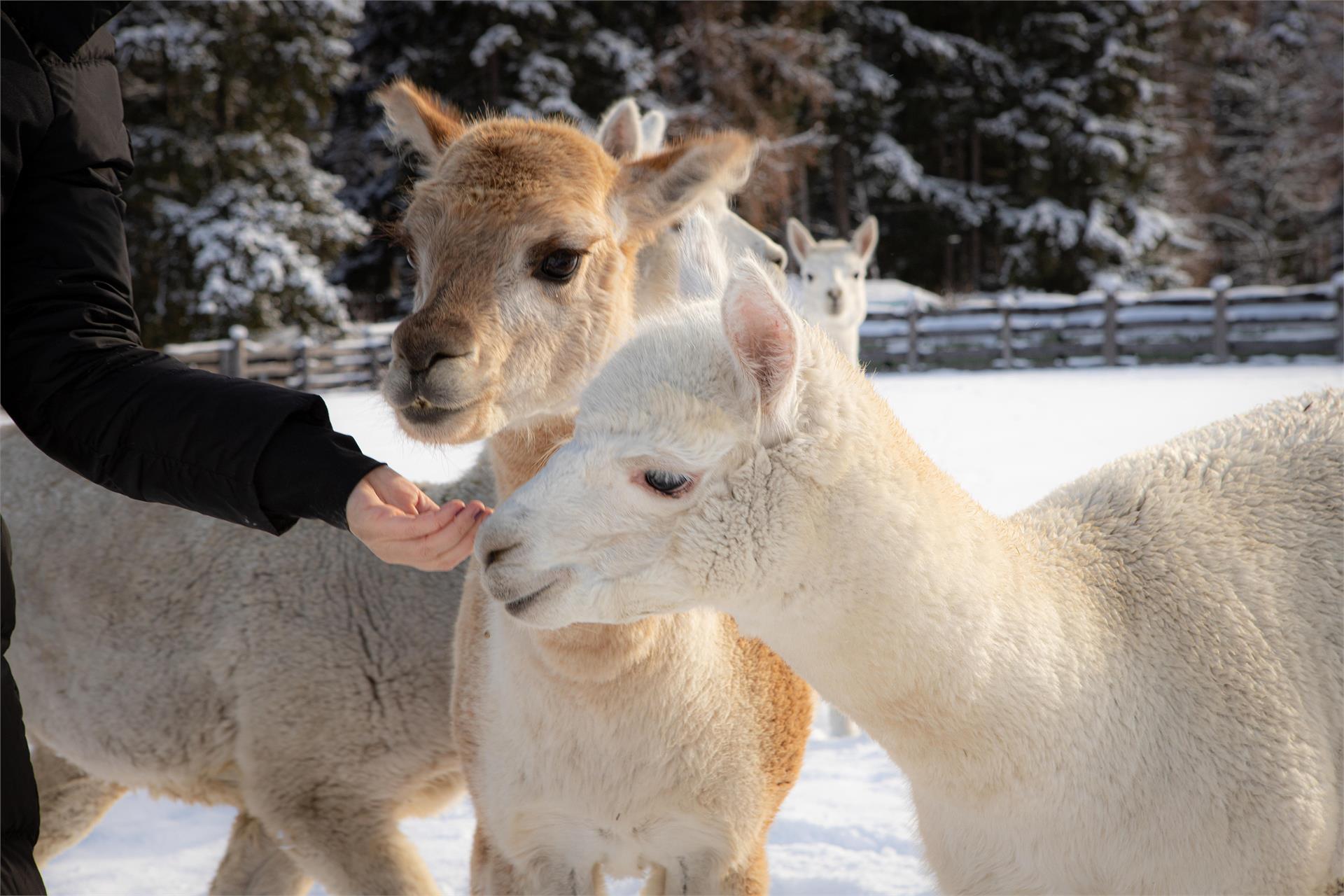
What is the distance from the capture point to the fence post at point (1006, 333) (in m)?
20.8

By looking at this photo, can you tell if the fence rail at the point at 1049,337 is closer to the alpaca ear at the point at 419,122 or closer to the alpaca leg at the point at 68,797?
the alpaca leg at the point at 68,797

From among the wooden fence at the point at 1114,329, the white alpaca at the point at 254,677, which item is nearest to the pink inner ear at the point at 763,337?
the white alpaca at the point at 254,677

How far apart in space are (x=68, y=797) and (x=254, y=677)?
3.82 ft

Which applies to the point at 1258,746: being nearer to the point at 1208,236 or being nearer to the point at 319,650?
the point at 319,650

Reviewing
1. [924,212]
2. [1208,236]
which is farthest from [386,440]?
[1208,236]

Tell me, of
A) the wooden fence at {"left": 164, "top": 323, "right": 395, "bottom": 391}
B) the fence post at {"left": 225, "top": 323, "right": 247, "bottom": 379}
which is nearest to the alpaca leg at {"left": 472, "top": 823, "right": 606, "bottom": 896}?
the wooden fence at {"left": 164, "top": 323, "right": 395, "bottom": 391}

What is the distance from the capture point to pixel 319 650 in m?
3.81

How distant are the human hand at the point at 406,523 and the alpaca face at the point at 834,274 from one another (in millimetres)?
8052

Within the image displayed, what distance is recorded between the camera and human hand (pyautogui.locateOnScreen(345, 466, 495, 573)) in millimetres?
1840

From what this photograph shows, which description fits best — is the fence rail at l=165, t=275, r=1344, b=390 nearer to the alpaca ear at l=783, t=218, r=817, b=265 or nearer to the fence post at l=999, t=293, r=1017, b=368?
the fence post at l=999, t=293, r=1017, b=368

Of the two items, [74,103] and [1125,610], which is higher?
[74,103]

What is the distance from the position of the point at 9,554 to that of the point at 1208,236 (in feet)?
125

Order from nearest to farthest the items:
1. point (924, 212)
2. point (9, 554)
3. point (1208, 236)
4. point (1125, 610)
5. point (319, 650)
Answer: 1. point (9, 554)
2. point (1125, 610)
3. point (319, 650)
4. point (924, 212)
5. point (1208, 236)

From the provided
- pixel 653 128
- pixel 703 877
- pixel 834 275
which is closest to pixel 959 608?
pixel 703 877
